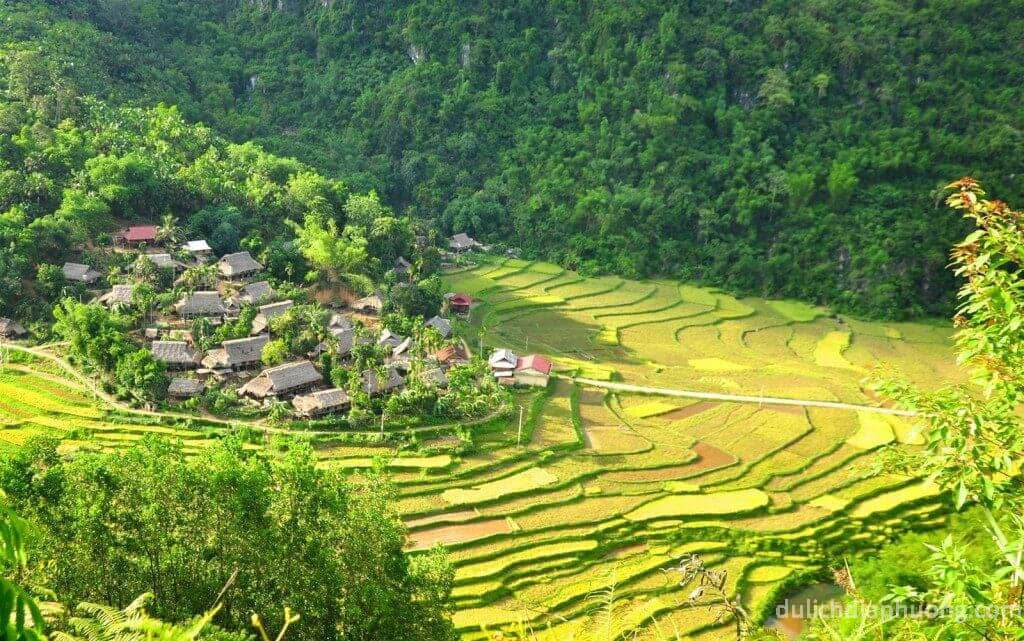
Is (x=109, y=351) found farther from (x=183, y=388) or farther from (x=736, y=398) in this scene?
(x=736, y=398)

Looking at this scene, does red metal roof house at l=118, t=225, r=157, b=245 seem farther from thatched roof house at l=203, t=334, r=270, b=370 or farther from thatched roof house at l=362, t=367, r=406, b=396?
thatched roof house at l=362, t=367, r=406, b=396

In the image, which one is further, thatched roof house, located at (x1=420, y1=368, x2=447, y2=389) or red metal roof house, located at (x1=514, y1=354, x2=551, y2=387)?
red metal roof house, located at (x1=514, y1=354, x2=551, y2=387)

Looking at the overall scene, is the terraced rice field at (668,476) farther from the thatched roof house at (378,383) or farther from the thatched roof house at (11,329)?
the thatched roof house at (11,329)

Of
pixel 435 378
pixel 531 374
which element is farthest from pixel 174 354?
pixel 531 374

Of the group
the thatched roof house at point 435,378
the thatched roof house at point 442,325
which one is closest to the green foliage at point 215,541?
the thatched roof house at point 435,378

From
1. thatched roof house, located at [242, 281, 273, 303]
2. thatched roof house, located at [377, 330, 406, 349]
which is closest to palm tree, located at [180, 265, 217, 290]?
thatched roof house, located at [242, 281, 273, 303]

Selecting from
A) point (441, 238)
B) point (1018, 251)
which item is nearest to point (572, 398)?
point (441, 238)
